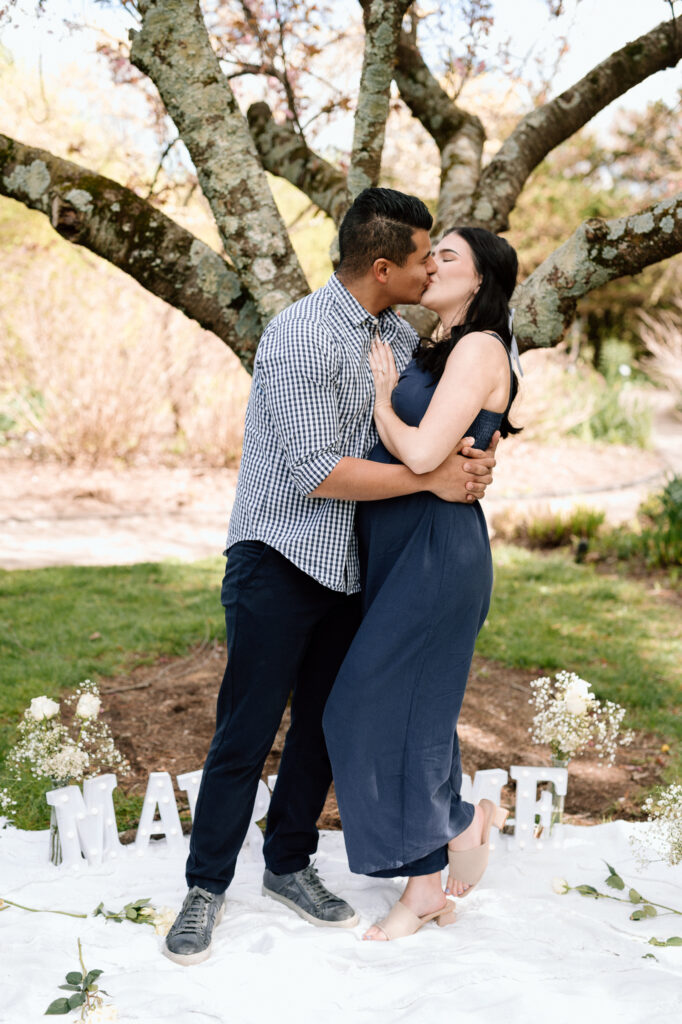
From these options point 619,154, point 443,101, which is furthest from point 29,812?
point 619,154

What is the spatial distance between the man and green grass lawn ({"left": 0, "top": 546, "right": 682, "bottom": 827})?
1547 mm

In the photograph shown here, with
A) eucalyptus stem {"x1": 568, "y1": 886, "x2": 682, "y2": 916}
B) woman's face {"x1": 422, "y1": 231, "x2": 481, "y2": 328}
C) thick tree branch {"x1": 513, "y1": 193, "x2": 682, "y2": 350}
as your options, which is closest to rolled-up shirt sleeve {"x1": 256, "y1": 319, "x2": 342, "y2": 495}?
woman's face {"x1": 422, "y1": 231, "x2": 481, "y2": 328}

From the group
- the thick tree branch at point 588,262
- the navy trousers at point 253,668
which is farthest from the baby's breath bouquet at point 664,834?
the thick tree branch at point 588,262

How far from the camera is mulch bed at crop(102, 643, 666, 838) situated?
3.58 m

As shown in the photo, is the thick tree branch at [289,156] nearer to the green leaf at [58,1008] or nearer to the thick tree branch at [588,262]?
the thick tree branch at [588,262]

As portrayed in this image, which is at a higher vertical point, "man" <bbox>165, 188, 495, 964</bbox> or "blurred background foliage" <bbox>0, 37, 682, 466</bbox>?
"blurred background foliage" <bbox>0, 37, 682, 466</bbox>

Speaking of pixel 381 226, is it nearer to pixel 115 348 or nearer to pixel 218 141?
pixel 218 141

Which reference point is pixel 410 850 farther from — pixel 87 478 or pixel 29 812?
pixel 87 478

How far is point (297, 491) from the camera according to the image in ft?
8.04

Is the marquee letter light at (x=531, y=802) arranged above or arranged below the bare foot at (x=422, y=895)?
above

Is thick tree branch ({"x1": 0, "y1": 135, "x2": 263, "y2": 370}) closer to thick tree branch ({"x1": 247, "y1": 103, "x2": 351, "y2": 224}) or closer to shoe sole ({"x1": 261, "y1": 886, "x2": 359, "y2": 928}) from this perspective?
thick tree branch ({"x1": 247, "y1": 103, "x2": 351, "y2": 224})

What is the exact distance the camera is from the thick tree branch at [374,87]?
3.15m

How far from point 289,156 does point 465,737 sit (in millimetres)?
2761

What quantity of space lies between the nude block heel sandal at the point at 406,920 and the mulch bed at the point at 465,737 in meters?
0.70
